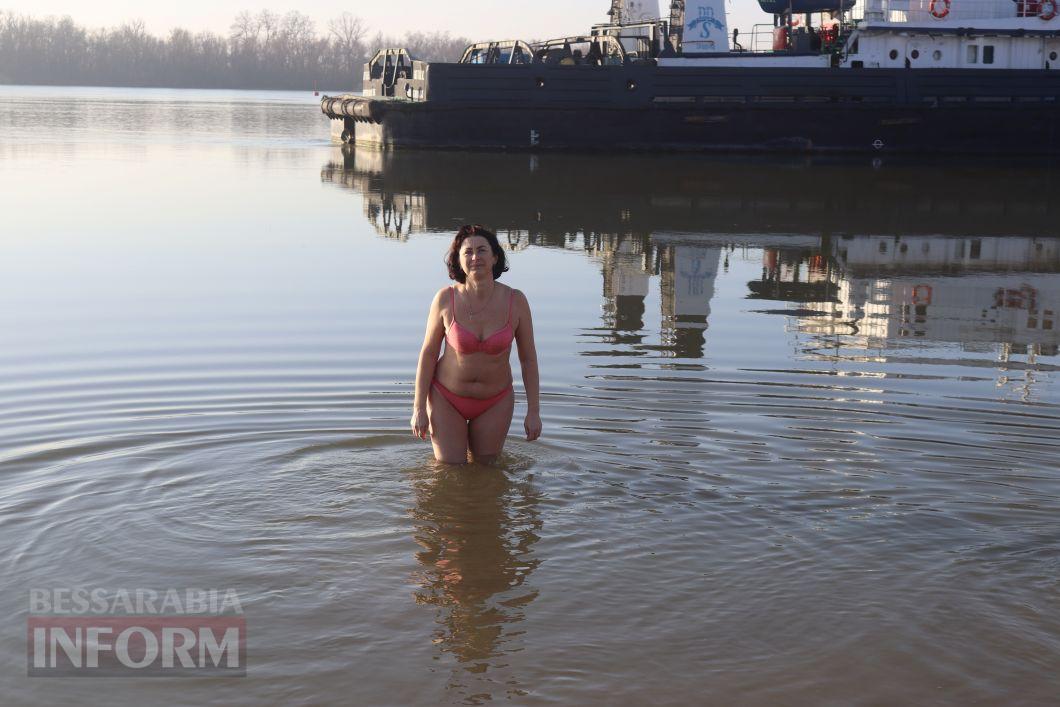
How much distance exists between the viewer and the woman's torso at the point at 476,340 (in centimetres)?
617

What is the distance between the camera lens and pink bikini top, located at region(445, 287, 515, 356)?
6.15 m

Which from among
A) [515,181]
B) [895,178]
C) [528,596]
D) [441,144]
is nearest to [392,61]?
[441,144]

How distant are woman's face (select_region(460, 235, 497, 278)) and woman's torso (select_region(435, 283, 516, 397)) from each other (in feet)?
0.61

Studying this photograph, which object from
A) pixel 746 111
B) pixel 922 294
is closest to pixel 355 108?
pixel 746 111

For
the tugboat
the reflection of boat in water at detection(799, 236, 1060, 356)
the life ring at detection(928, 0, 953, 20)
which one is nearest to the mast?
the tugboat

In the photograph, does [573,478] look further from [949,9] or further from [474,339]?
[949,9]

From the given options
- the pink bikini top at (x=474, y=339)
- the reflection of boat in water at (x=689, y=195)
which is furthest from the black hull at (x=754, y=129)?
the pink bikini top at (x=474, y=339)

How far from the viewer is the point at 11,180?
74.0 ft

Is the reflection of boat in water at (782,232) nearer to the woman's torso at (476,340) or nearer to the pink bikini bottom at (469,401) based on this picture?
the pink bikini bottom at (469,401)

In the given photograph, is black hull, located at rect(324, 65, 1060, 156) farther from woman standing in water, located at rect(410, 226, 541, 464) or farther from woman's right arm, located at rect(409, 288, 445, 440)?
woman's right arm, located at rect(409, 288, 445, 440)

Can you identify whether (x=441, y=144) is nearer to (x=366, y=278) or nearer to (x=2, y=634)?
(x=366, y=278)

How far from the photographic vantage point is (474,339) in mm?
6156

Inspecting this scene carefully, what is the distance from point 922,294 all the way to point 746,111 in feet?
67.2

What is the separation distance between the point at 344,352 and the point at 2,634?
5122 millimetres
